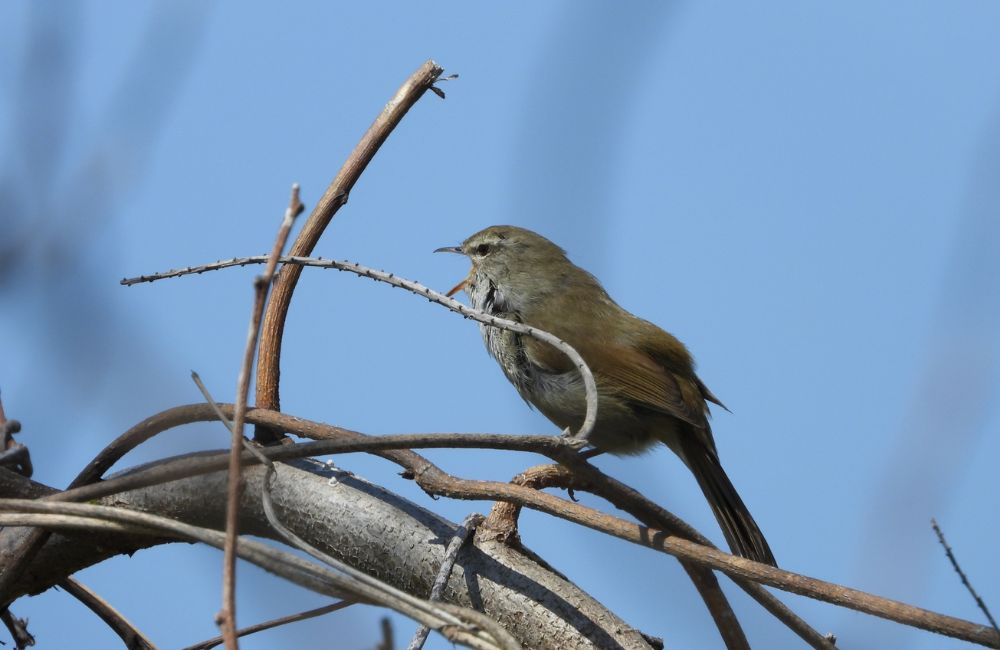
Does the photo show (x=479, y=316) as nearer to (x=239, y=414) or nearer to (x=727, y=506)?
(x=239, y=414)

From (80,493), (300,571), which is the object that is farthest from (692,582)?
(80,493)

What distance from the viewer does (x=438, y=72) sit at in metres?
3.17

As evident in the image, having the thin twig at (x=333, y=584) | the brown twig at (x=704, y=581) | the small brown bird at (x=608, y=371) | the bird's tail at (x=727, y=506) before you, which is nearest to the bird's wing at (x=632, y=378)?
the small brown bird at (x=608, y=371)

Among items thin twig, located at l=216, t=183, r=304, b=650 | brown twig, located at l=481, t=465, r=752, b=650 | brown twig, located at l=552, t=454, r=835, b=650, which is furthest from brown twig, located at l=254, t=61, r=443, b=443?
thin twig, located at l=216, t=183, r=304, b=650

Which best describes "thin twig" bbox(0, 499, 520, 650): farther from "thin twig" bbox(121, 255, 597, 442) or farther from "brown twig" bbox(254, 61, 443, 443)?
"brown twig" bbox(254, 61, 443, 443)

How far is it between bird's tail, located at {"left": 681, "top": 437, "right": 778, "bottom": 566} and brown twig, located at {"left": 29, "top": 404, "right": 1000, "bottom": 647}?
6.48 ft

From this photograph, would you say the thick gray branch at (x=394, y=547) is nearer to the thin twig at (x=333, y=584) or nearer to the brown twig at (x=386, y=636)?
the thin twig at (x=333, y=584)

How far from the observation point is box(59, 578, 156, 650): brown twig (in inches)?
105

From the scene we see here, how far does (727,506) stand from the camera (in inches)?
171

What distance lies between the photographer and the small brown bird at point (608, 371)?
4.53 meters

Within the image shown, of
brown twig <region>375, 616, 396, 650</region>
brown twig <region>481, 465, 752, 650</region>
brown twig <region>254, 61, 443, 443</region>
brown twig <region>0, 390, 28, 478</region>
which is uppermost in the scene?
brown twig <region>254, 61, 443, 443</region>

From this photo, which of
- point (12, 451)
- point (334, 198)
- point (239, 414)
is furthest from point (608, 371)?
point (239, 414)

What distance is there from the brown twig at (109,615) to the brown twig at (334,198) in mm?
697

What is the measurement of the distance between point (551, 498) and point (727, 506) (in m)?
2.29
